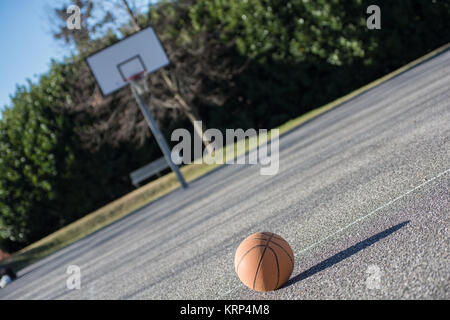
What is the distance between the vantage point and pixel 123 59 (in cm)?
1772

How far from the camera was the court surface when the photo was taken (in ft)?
16.4

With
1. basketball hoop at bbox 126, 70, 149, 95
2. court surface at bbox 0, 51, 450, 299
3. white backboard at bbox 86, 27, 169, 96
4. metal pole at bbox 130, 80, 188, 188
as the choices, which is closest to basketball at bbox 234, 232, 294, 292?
court surface at bbox 0, 51, 450, 299

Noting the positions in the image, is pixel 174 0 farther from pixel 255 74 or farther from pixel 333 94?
pixel 333 94

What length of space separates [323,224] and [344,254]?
1.44m

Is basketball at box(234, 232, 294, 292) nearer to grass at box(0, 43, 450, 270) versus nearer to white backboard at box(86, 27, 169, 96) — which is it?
white backboard at box(86, 27, 169, 96)

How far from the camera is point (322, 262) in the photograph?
5664mm

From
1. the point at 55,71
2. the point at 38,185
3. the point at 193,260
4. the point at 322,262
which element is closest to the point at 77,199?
the point at 38,185

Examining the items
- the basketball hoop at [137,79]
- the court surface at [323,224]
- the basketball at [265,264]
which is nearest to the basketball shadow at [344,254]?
the court surface at [323,224]

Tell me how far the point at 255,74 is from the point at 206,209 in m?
13.9

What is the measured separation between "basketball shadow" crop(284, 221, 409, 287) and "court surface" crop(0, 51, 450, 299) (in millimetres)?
17

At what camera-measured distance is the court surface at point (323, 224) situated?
197 inches

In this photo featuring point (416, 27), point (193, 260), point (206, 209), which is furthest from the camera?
point (416, 27)
